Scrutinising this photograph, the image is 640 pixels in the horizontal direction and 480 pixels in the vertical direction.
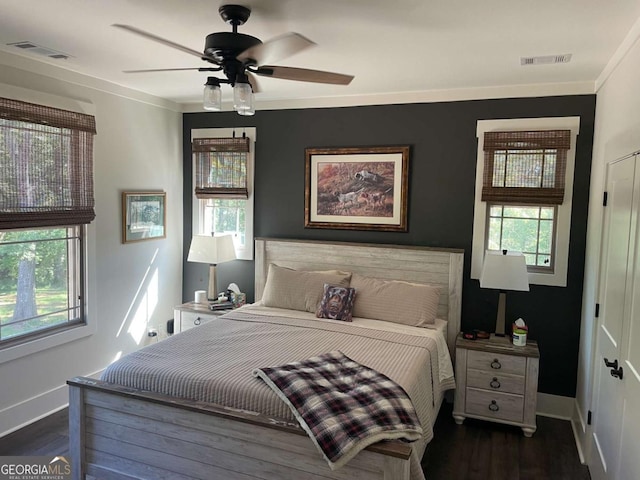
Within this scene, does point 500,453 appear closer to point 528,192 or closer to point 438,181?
point 528,192

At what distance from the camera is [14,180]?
3.26m

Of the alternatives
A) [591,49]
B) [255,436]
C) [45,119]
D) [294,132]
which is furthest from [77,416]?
[591,49]

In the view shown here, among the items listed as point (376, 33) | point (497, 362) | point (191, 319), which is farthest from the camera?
point (191, 319)

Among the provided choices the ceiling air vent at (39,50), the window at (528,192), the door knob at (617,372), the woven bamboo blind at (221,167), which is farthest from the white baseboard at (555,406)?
the ceiling air vent at (39,50)

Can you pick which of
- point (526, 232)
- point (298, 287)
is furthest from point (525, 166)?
point (298, 287)

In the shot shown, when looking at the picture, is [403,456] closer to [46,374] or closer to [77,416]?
[77,416]

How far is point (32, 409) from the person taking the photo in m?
3.52

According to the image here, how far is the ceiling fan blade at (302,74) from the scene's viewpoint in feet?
7.84

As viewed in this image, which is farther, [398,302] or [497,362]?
[398,302]

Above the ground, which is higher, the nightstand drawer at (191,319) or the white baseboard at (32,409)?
the nightstand drawer at (191,319)

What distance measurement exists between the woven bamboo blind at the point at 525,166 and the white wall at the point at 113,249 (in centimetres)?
304

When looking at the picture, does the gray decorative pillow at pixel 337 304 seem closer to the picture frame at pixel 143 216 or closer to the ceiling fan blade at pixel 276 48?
the picture frame at pixel 143 216

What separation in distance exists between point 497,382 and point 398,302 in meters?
0.93

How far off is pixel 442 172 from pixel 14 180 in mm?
3232
